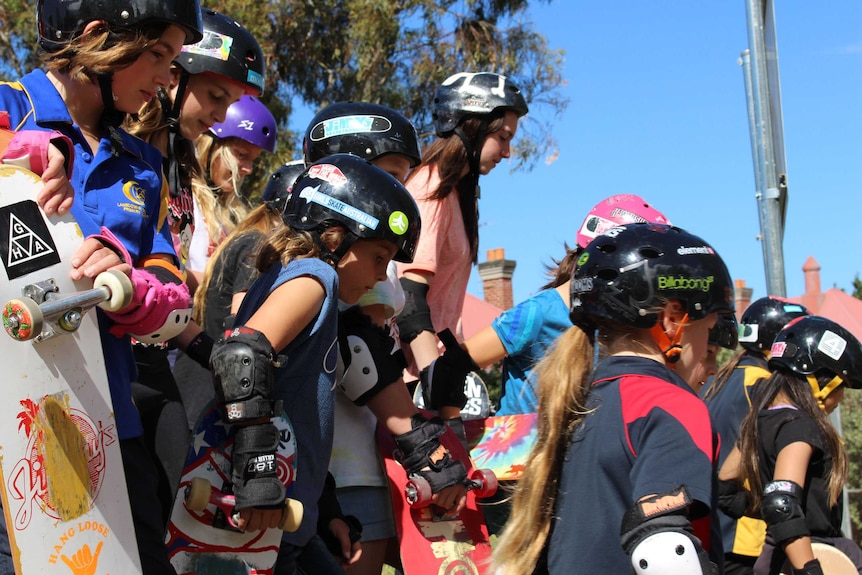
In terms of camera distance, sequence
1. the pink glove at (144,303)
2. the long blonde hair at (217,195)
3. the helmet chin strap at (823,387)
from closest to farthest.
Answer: the pink glove at (144,303)
the long blonde hair at (217,195)
the helmet chin strap at (823,387)

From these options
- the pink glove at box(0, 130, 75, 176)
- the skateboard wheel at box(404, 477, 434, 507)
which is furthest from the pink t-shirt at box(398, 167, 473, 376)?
the pink glove at box(0, 130, 75, 176)

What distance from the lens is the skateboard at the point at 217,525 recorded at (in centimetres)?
300

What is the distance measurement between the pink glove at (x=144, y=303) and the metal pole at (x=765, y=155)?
16.9ft

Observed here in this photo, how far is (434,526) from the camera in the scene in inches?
150

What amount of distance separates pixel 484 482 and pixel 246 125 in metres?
2.55

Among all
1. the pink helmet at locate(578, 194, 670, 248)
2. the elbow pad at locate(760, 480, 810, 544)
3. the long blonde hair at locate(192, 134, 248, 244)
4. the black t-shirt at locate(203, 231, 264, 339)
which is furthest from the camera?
the long blonde hair at locate(192, 134, 248, 244)

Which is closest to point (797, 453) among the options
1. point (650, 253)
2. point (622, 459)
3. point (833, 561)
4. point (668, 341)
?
point (833, 561)

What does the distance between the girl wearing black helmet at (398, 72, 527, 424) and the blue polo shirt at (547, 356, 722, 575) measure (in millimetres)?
1732

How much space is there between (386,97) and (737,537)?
12.6 m

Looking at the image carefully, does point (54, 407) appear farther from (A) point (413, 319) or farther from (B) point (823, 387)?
(B) point (823, 387)

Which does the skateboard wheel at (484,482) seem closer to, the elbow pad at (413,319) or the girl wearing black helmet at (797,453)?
the elbow pad at (413,319)

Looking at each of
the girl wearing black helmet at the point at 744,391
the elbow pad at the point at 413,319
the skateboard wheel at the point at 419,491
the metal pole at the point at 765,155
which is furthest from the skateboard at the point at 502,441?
the metal pole at the point at 765,155

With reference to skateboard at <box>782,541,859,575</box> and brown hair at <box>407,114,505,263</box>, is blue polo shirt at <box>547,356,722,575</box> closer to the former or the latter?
brown hair at <box>407,114,505,263</box>

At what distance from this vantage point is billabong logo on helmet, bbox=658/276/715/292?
2928 millimetres
